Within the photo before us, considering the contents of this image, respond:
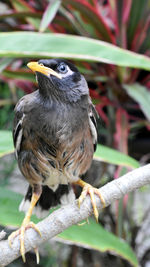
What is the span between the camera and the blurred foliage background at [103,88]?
1.98 meters

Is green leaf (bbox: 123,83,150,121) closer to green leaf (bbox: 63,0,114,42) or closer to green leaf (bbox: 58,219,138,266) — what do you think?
green leaf (bbox: 63,0,114,42)

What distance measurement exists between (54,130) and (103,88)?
1114mm

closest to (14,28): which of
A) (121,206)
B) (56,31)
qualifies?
(56,31)

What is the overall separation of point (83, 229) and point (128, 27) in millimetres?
1329

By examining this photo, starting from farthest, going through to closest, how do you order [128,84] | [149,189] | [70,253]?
[149,189], [70,253], [128,84]

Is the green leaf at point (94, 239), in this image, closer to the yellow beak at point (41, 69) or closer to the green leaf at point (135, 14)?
the yellow beak at point (41, 69)

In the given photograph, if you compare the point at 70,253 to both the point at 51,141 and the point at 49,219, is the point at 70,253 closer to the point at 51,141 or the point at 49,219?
the point at 51,141

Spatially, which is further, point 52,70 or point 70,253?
point 70,253

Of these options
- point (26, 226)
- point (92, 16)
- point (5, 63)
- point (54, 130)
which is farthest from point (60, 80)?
point (92, 16)

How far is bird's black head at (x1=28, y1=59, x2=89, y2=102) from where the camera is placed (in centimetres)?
156

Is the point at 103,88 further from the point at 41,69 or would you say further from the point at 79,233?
the point at 41,69

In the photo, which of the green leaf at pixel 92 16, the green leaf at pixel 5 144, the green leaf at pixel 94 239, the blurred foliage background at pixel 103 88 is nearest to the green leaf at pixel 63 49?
the blurred foliage background at pixel 103 88

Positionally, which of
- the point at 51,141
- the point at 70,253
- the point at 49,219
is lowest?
the point at 70,253

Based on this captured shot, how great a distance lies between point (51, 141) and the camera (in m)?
1.71
